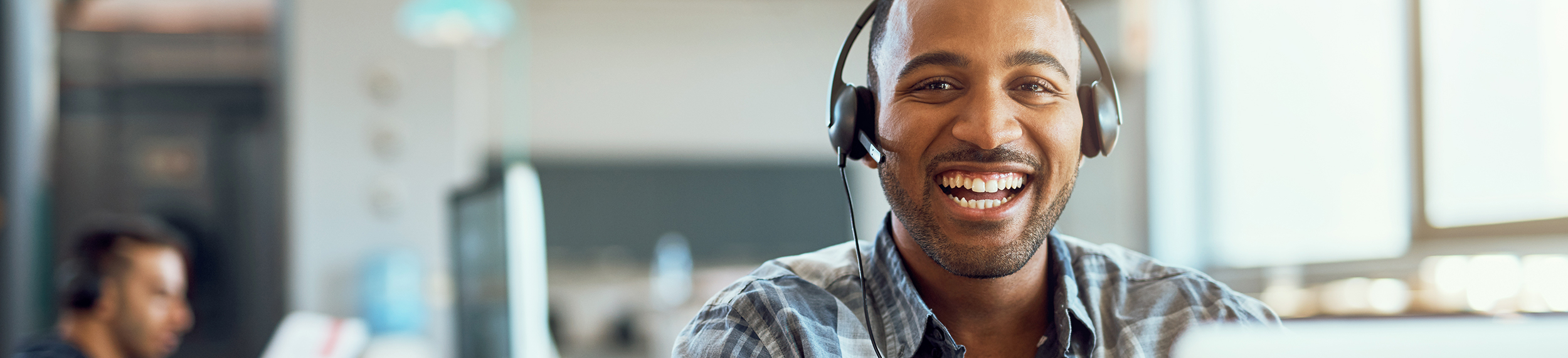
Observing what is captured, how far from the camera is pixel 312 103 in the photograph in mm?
3828

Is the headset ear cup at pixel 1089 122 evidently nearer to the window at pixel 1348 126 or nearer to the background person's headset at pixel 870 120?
the background person's headset at pixel 870 120

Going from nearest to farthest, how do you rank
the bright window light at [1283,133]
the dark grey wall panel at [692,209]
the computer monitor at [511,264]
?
the computer monitor at [511,264] → the bright window light at [1283,133] → the dark grey wall panel at [692,209]

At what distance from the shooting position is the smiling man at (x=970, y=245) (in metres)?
0.80

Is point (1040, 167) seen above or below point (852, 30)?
below

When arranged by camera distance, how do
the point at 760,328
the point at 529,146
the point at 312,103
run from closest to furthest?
the point at 760,328, the point at 312,103, the point at 529,146

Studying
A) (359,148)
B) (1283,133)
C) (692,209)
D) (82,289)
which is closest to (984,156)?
(82,289)

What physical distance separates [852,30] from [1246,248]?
134 inches

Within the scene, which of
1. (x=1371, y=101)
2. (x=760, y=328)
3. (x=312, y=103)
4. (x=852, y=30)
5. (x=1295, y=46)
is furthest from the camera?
(x=312, y=103)

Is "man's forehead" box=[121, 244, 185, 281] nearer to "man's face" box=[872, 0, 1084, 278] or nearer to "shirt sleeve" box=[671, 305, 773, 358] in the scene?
"shirt sleeve" box=[671, 305, 773, 358]

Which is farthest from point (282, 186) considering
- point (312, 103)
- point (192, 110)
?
point (192, 110)

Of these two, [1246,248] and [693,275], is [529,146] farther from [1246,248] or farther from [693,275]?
[1246,248]

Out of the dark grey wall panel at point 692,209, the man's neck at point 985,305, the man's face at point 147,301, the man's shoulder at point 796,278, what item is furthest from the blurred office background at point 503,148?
the man's neck at point 985,305

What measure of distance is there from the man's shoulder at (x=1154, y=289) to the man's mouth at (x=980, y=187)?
6.0 inches

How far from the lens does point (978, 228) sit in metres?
0.80
